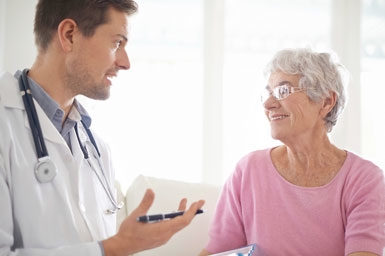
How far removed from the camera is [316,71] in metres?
1.80

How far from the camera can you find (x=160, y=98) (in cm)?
299

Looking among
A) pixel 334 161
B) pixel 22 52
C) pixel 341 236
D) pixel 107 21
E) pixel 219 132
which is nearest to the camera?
pixel 107 21

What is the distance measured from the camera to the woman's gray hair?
179 cm

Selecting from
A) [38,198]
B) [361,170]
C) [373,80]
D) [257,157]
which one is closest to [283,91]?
[257,157]

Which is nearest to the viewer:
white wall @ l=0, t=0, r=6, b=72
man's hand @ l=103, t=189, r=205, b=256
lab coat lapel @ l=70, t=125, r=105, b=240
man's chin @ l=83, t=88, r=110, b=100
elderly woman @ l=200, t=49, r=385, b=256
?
man's hand @ l=103, t=189, r=205, b=256

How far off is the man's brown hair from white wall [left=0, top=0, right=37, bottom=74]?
1241 mm

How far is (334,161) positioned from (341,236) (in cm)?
32

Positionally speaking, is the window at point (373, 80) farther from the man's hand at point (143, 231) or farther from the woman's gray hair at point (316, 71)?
the man's hand at point (143, 231)

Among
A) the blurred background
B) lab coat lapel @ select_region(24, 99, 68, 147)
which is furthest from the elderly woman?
the blurred background

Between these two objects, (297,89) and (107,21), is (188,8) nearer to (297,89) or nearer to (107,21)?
(297,89)

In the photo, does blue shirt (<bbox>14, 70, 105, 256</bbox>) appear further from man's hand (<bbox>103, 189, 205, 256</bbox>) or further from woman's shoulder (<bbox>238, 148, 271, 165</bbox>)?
woman's shoulder (<bbox>238, 148, 271, 165</bbox>)

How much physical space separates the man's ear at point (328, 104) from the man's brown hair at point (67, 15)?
1042 millimetres

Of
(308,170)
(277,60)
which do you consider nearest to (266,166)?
(308,170)

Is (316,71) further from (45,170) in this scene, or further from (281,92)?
(45,170)
